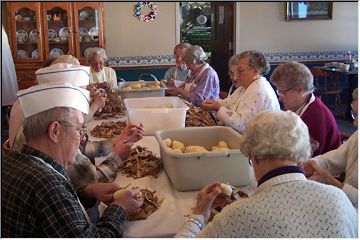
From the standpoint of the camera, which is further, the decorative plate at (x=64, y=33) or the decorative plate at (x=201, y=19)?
the decorative plate at (x=201, y=19)

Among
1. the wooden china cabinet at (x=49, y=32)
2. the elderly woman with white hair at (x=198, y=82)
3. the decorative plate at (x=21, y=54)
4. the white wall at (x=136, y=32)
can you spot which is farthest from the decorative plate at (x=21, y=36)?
the elderly woman with white hair at (x=198, y=82)

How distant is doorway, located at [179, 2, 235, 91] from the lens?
18.7 feet

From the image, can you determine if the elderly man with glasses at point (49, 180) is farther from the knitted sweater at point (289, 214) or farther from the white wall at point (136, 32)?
the white wall at point (136, 32)

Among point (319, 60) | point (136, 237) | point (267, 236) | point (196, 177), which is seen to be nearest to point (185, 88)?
point (196, 177)

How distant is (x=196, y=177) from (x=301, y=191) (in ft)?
1.67

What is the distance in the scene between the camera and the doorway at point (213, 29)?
5.69m

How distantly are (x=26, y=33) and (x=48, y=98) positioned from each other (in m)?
4.26

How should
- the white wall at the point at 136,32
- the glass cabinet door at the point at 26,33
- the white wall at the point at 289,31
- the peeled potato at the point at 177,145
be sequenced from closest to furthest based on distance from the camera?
1. the peeled potato at the point at 177,145
2. the glass cabinet door at the point at 26,33
3. the white wall at the point at 136,32
4. the white wall at the point at 289,31

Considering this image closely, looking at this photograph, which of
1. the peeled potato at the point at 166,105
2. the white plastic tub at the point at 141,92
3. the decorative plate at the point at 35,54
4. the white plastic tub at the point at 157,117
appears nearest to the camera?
the white plastic tub at the point at 157,117

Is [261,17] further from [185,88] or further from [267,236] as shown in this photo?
[267,236]

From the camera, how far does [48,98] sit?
120 cm

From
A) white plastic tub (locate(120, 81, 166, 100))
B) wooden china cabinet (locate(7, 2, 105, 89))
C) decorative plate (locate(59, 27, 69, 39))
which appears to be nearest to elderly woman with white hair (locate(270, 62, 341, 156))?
white plastic tub (locate(120, 81, 166, 100))

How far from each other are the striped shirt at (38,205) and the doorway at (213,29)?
4671mm

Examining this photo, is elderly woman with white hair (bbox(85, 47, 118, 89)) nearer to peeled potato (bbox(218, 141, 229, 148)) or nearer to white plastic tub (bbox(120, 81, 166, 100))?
white plastic tub (bbox(120, 81, 166, 100))
